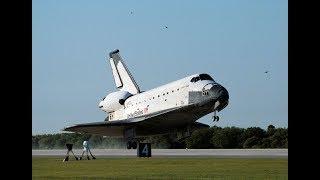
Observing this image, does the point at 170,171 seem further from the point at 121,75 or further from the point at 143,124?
the point at 121,75

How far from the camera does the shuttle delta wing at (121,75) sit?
50406 mm

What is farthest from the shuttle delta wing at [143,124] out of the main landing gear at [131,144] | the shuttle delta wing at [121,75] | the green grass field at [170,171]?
the green grass field at [170,171]

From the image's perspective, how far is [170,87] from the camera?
118ft

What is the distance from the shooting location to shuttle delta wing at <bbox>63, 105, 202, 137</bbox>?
120 ft

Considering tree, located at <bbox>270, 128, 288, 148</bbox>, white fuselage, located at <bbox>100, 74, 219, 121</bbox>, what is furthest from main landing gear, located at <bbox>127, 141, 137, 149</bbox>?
tree, located at <bbox>270, 128, 288, 148</bbox>

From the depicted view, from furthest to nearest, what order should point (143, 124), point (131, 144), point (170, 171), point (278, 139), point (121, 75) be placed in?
point (121, 75) → point (278, 139) → point (143, 124) → point (131, 144) → point (170, 171)

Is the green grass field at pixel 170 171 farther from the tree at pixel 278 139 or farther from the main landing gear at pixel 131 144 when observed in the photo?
the tree at pixel 278 139

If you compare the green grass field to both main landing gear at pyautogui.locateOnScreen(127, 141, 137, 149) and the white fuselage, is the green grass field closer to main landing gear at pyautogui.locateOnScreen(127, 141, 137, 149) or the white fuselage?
the white fuselage

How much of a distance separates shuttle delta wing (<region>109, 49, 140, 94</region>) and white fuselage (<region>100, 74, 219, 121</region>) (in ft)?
18.9

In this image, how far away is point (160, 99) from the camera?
37250mm

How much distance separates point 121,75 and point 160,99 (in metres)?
16.1

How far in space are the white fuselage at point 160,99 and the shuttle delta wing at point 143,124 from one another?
43 cm

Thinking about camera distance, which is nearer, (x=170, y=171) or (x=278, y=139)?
(x=170, y=171)

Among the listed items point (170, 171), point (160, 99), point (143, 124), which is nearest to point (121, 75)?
point (143, 124)
